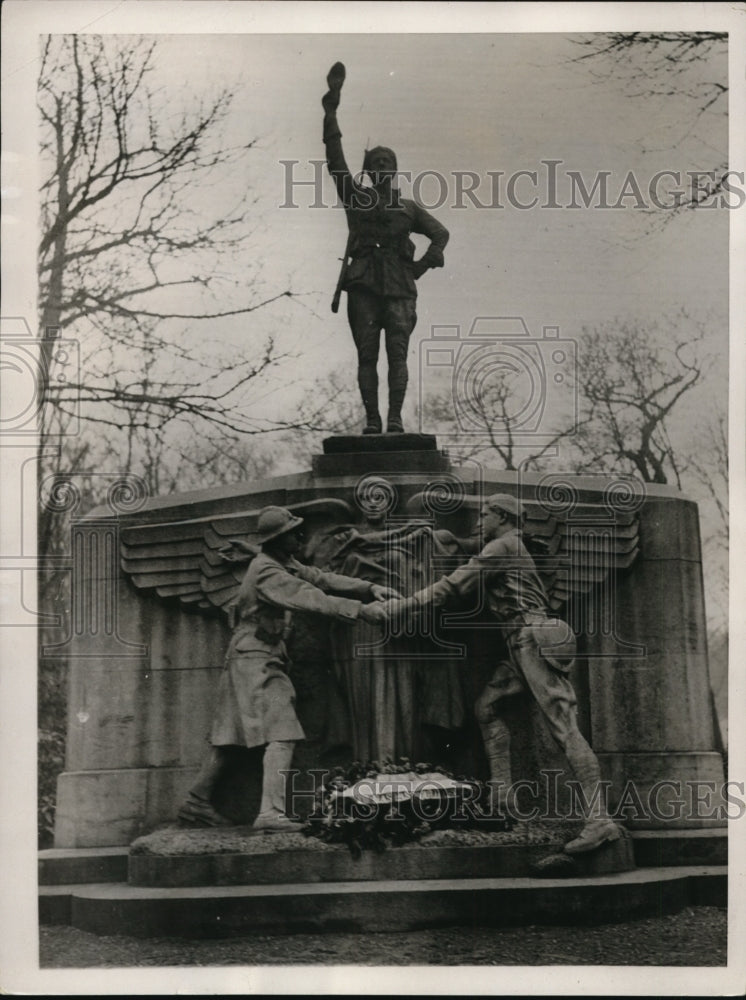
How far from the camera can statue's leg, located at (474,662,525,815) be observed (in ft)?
34.8

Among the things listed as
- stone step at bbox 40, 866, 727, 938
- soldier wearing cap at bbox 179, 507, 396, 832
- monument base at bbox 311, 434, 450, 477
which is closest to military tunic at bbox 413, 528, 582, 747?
soldier wearing cap at bbox 179, 507, 396, 832

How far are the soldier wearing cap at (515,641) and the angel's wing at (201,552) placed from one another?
2.81 feet

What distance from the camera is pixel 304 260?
12.0m

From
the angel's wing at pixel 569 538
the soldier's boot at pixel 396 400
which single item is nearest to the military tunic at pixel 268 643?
the angel's wing at pixel 569 538

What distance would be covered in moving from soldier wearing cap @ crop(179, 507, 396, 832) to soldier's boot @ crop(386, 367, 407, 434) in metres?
1.05

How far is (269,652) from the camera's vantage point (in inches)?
416

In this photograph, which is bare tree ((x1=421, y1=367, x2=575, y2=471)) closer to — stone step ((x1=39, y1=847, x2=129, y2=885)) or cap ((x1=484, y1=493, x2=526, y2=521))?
cap ((x1=484, y1=493, x2=526, y2=521))

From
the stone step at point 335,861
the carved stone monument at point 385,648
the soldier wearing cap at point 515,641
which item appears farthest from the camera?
the carved stone monument at point 385,648

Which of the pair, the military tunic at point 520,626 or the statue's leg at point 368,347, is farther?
the statue's leg at point 368,347

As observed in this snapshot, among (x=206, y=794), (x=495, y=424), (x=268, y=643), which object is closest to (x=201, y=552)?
(x=268, y=643)

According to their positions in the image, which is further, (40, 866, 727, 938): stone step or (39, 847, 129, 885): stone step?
(39, 847, 129, 885): stone step

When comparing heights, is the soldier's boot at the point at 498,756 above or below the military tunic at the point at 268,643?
below

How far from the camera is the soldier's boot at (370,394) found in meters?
11.4

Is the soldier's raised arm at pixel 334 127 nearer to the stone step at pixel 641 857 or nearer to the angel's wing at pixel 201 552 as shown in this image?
the angel's wing at pixel 201 552
